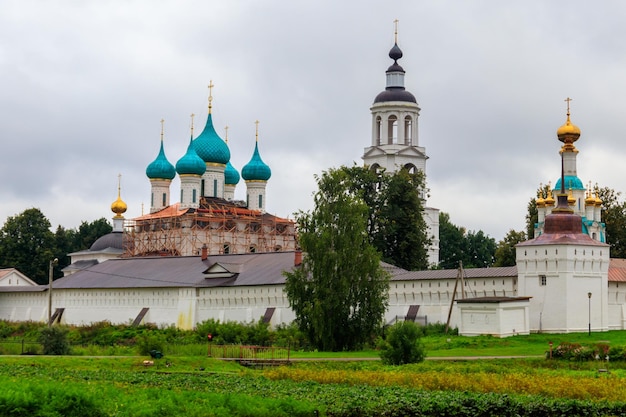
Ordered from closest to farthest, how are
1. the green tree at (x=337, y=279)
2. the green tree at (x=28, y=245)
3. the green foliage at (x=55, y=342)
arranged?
1. the green foliage at (x=55, y=342)
2. the green tree at (x=337, y=279)
3. the green tree at (x=28, y=245)

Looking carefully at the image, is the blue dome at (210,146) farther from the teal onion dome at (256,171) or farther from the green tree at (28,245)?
the green tree at (28,245)

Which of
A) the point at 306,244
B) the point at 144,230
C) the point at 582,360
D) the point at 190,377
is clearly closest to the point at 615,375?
the point at 582,360

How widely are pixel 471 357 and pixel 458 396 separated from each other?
1095cm

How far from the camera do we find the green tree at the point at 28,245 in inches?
3263

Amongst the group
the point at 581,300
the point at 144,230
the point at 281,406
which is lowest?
the point at 281,406

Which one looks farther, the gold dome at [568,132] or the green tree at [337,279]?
the gold dome at [568,132]

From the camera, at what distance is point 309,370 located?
30047 millimetres

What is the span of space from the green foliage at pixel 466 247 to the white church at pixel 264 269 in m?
12.2

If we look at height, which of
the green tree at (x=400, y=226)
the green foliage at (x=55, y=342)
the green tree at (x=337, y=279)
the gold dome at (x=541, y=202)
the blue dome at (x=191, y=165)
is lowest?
the green foliage at (x=55, y=342)

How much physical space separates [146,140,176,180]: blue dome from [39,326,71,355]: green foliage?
39.7 m

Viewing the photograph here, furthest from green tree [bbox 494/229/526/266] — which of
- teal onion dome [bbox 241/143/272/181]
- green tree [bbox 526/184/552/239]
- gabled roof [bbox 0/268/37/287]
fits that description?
gabled roof [bbox 0/268/37/287]

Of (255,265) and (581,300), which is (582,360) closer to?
(581,300)

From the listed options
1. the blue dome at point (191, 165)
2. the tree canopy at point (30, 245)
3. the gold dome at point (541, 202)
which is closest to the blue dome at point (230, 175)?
the blue dome at point (191, 165)

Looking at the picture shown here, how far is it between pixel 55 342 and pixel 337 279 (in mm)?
9805
